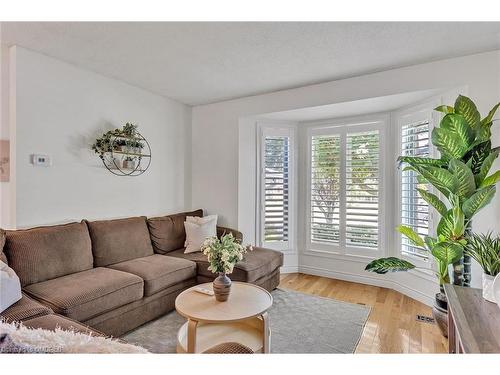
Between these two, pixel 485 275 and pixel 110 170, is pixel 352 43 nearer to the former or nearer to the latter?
pixel 485 275

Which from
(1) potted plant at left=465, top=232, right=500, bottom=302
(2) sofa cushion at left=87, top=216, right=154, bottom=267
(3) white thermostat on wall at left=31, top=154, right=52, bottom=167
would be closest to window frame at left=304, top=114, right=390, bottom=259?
(1) potted plant at left=465, top=232, right=500, bottom=302

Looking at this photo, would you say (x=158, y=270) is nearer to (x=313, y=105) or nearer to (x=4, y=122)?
(x=4, y=122)

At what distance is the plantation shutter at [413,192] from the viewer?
3.00 meters

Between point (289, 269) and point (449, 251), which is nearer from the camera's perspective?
point (449, 251)

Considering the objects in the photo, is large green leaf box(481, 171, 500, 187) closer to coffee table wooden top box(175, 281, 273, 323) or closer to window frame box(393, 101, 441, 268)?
window frame box(393, 101, 441, 268)

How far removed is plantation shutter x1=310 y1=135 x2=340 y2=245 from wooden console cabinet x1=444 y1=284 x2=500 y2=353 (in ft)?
7.08

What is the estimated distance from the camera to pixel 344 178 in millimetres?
Answer: 3746

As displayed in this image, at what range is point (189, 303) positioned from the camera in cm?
Result: 200

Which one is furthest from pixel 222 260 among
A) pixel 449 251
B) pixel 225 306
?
pixel 449 251

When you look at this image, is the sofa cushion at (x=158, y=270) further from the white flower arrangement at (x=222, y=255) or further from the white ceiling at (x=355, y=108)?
the white ceiling at (x=355, y=108)

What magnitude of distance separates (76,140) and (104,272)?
1.42 metres
